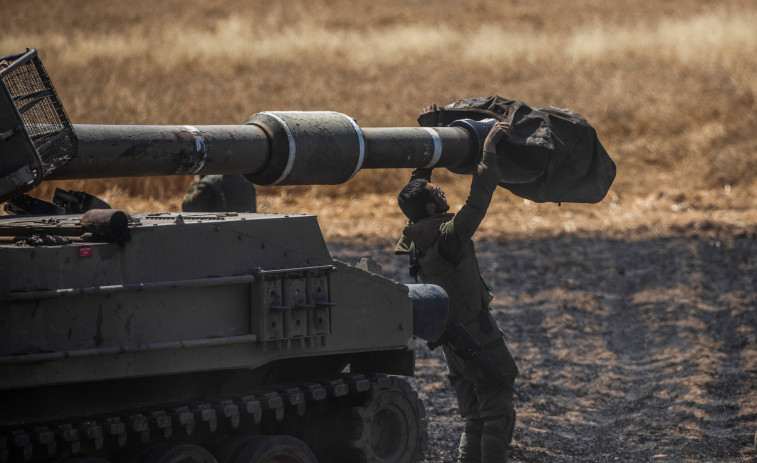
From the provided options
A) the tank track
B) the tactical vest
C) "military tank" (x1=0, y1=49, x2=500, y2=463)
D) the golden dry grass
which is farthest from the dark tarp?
the golden dry grass

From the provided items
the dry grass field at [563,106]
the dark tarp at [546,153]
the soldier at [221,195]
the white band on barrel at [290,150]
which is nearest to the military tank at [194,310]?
the white band on barrel at [290,150]

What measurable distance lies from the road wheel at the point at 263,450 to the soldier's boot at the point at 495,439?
1525mm

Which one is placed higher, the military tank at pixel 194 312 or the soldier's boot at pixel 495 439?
the military tank at pixel 194 312

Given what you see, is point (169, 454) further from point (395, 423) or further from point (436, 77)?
point (436, 77)

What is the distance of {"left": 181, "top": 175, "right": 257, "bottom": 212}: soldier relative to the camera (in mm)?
10414

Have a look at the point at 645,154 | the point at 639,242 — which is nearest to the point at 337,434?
the point at 639,242

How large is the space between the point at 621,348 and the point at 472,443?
486 centimetres

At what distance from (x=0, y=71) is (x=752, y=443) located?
637cm

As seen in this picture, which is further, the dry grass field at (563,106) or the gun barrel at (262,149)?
the dry grass field at (563,106)

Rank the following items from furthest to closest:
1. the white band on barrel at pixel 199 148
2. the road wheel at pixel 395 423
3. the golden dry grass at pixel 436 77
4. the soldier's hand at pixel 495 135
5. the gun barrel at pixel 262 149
→ 1. the golden dry grass at pixel 436 77
2. the soldier's hand at pixel 495 135
3. the road wheel at pixel 395 423
4. the white band on barrel at pixel 199 148
5. the gun barrel at pixel 262 149

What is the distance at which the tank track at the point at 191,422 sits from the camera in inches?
228

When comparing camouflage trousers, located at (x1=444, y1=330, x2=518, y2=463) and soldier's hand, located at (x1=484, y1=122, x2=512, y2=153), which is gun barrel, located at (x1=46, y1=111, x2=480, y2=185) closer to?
→ soldier's hand, located at (x1=484, y1=122, x2=512, y2=153)

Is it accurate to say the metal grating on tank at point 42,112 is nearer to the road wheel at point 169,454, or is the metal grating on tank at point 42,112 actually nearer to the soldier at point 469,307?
the road wheel at point 169,454

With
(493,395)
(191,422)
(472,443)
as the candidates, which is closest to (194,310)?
(191,422)
